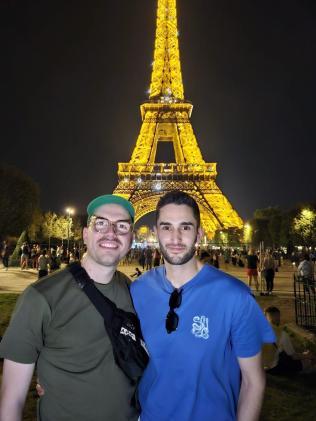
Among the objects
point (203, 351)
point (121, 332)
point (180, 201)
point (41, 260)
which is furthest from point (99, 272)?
point (41, 260)

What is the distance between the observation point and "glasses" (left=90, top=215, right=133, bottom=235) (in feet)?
8.63

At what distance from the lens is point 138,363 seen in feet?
7.43

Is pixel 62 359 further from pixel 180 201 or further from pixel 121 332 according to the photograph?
pixel 180 201

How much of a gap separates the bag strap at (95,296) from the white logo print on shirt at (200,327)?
1.60ft

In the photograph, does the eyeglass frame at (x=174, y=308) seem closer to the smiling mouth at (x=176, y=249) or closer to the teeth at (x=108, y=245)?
the smiling mouth at (x=176, y=249)

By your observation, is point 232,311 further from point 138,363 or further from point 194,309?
point 138,363

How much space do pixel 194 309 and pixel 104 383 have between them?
2.20 feet

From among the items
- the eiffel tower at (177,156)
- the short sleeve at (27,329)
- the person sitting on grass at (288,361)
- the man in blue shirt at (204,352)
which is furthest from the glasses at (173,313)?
the eiffel tower at (177,156)

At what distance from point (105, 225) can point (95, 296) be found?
53cm

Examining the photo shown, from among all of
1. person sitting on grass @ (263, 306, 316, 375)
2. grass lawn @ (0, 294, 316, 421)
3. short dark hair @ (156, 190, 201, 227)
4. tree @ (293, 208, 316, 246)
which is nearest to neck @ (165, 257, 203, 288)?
short dark hair @ (156, 190, 201, 227)

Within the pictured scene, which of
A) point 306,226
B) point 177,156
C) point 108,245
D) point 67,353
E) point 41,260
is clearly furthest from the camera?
point 177,156

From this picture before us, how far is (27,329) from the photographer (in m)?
2.15

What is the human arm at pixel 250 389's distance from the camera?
2.17 meters

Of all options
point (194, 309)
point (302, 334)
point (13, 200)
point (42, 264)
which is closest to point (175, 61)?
point (13, 200)
